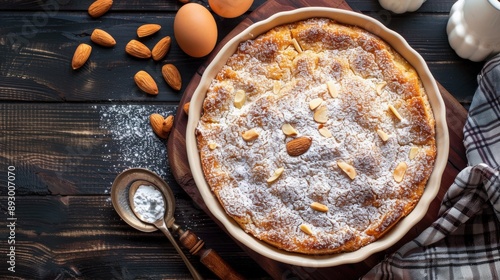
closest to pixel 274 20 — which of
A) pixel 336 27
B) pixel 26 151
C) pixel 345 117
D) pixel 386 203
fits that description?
pixel 336 27

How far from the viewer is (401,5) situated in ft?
7.45

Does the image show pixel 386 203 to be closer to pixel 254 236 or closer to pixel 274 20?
pixel 254 236

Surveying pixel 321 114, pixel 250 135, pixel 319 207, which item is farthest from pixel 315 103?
pixel 319 207

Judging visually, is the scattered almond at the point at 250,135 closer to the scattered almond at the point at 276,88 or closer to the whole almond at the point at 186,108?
the scattered almond at the point at 276,88

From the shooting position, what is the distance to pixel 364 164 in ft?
6.53

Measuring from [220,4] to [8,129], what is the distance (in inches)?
42.5

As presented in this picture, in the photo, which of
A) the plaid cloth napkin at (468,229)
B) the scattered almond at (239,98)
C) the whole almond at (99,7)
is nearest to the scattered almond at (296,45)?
the scattered almond at (239,98)

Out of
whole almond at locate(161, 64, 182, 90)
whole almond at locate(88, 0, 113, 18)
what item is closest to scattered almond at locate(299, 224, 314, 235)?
whole almond at locate(161, 64, 182, 90)

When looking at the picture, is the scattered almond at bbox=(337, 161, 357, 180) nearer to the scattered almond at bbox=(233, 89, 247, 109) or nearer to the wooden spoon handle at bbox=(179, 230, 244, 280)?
the scattered almond at bbox=(233, 89, 247, 109)

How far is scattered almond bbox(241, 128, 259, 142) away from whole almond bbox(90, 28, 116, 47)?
779 millimetres

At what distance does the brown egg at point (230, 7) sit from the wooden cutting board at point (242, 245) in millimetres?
50

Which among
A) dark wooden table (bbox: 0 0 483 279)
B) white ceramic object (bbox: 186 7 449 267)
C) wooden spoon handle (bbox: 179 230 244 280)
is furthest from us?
dark wooden table (bbox: 0 0 483 279)

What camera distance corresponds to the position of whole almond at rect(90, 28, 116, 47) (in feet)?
7.75

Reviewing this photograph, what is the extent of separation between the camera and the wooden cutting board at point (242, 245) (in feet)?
7.14
